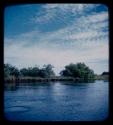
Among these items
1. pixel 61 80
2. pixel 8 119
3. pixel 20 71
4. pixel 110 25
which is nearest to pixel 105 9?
pixel 110 25

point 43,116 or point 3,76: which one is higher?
point 3,76

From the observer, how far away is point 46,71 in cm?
175

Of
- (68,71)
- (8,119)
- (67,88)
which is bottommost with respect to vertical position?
(8,119)

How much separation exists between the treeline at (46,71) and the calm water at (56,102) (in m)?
0.07

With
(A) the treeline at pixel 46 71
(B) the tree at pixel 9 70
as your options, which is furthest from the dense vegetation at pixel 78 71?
(B) the tree at pixel 9 70

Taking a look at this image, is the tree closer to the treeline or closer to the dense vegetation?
the treeline

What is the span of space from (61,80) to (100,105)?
12.2 inches

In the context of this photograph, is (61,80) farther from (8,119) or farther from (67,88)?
(8,119)

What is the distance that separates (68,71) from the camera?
1.75 m

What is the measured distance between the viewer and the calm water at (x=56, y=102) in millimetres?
1670

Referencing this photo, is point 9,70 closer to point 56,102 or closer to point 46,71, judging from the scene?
point 46,71

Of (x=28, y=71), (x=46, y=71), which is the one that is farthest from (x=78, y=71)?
(x=28, y=71)

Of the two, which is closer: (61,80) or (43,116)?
(43,116)

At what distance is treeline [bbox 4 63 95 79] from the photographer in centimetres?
173
